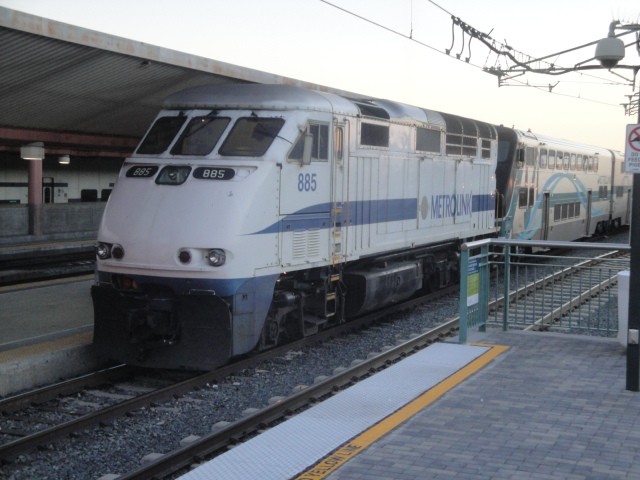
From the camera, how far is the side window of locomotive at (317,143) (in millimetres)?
10828

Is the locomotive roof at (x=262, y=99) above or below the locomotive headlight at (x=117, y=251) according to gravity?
above

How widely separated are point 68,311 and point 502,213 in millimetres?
11066

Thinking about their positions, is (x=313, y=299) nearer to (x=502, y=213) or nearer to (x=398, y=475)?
(x=398, y=475)

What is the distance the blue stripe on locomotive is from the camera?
10.7m

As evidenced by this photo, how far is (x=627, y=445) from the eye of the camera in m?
6.52

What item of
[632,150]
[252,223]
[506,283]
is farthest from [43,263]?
[632,150]

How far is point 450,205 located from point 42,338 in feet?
27.8

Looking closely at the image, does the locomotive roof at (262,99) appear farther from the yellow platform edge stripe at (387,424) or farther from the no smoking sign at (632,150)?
the no smoking sign at (632,150)

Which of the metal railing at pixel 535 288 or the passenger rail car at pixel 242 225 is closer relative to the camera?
the passenger rail car at pixel 242 225

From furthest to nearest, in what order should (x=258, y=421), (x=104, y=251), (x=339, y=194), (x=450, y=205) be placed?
(x=450, y=205) < (x=339, y=194) < (x=104, y=251) < (x=258, y=421)

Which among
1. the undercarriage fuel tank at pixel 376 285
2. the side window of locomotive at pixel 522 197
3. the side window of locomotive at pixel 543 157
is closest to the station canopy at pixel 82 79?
the side window of locomotive at pixel 522 197

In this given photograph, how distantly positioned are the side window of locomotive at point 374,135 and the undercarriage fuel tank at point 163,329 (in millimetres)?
4098

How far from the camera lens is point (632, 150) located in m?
8.29

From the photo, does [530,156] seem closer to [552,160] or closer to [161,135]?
[552,160]
